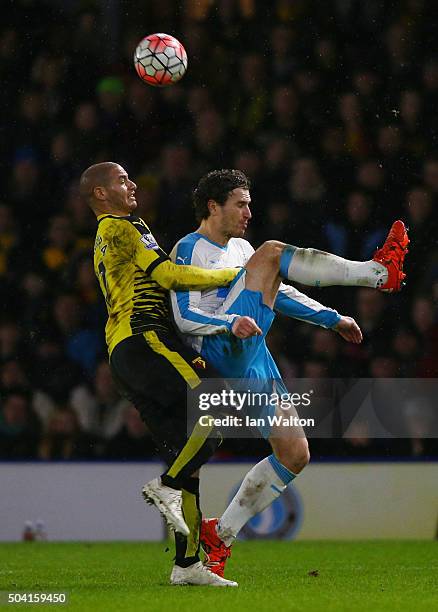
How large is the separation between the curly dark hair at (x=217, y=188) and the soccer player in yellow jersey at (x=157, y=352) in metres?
0.46

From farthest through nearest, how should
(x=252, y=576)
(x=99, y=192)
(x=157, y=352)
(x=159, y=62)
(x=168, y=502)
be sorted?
(x=159, y=62) → (x=252, y=576) → (x=99, y=192) → (x=157, y=352) → (x=168, y=502)

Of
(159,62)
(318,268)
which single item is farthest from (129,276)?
(159,62)

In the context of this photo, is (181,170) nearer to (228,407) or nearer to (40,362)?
(40,362)

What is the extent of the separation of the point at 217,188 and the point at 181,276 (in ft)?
2.39

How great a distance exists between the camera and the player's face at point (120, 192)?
6.53 meters

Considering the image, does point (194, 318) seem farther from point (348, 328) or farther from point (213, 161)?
point (213, 161)

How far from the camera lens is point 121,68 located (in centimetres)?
1244

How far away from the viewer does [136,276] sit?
632 centimetres

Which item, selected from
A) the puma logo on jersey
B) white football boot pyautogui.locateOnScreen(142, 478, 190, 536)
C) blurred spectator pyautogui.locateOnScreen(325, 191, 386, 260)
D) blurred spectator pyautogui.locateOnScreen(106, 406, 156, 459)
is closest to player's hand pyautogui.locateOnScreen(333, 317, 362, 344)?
the puma logo on jersey

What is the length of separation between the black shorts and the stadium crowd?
4133mm

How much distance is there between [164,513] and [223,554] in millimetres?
686

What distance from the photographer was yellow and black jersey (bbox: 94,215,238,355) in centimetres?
619

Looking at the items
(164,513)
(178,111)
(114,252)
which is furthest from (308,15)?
(164,513)

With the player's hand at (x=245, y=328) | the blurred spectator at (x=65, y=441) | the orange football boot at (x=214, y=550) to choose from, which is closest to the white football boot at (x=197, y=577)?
the orange football boot at (x=214, y=550)
